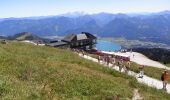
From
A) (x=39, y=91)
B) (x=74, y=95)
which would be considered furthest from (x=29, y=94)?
(x=74, y=95)

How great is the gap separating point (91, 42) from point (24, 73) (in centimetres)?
11328

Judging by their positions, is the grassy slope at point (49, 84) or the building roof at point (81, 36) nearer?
the grassy slope at point (49, 84)

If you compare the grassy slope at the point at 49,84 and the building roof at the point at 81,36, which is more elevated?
the grassy slope at the point at 49,84

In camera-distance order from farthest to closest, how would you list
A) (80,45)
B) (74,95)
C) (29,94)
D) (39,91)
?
(80,45), (74,95), (39,91), (29,94)

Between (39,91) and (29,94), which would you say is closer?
(29,94)

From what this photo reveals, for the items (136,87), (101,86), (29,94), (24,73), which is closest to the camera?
(29,94)

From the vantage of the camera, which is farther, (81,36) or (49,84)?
(81,36)

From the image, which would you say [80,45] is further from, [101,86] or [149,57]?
[101,86]

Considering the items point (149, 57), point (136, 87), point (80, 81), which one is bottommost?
point (149, 57)

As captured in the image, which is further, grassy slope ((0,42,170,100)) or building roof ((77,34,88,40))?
building roof ((77,34,88,40))

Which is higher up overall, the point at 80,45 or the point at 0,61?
the point at 0,61

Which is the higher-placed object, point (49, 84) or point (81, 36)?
point (49, 84)

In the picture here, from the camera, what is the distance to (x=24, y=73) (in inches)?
905

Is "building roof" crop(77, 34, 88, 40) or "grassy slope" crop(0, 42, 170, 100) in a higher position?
"grassy slope" crop(0, 42, 170, 100)
